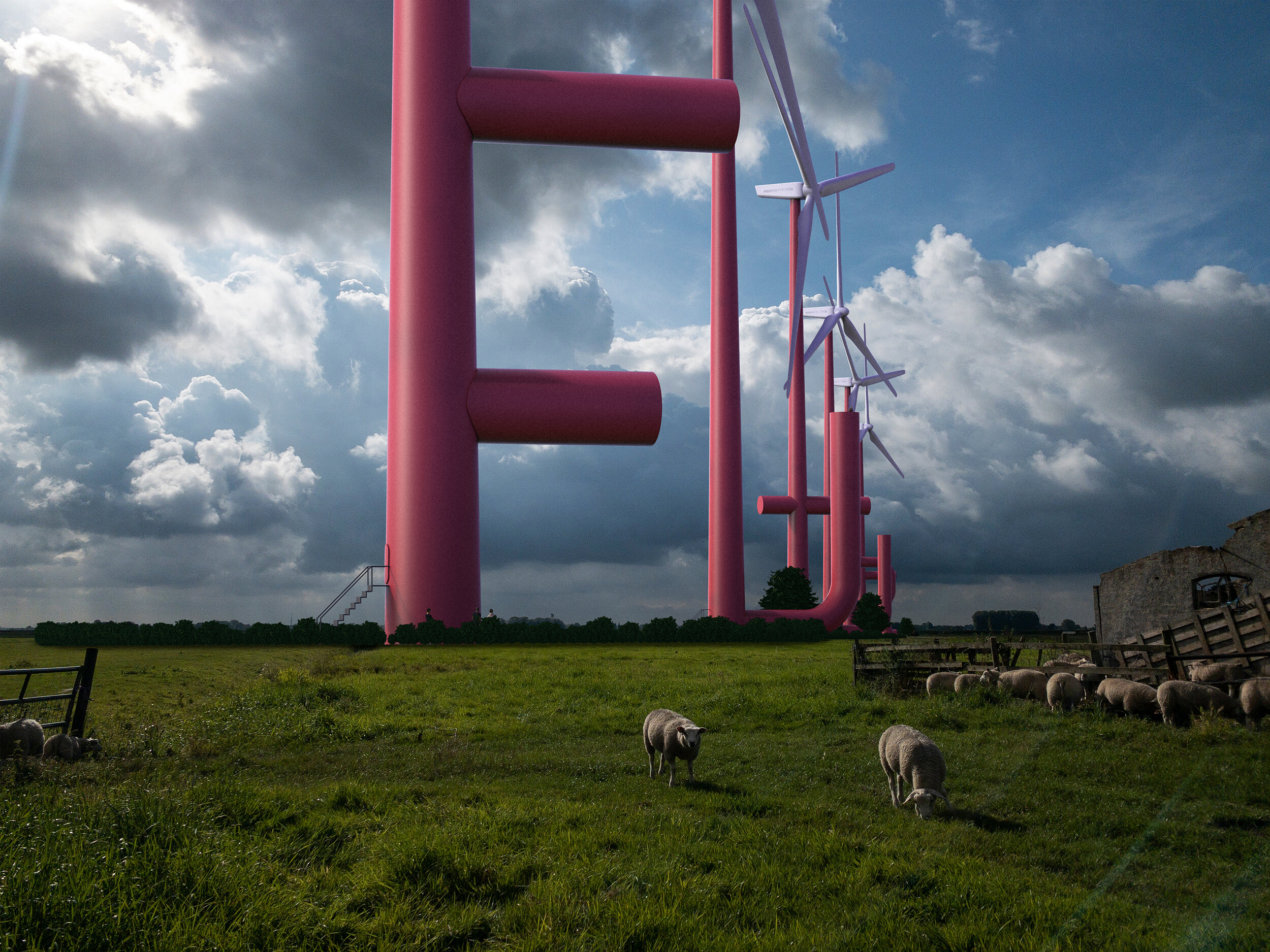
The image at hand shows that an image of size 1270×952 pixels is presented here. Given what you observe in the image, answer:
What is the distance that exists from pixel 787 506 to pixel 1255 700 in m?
39.9

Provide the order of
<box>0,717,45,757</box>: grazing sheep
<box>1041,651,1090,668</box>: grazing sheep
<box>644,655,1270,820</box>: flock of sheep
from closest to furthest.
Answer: <box>644,655,1270,820</box>: flock of sheep, <box>0,717,45,757</box>: grazing sheep, <box>1041,651,1090,668</box>: grazing sheep

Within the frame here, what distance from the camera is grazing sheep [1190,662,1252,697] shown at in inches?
618

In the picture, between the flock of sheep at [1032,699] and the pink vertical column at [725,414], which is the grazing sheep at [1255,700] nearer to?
the flock of sheep at [1032,699]

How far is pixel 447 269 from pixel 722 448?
18.2 metres

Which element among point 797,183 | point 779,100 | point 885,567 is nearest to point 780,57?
point 779,100

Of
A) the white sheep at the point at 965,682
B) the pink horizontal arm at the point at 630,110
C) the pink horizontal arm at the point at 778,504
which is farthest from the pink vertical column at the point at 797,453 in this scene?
the white sheep at the point at 965,682

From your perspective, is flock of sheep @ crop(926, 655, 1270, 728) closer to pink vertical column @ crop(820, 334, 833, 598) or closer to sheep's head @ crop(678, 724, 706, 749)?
sheep's head @ crop(678, 724, 706, 749)

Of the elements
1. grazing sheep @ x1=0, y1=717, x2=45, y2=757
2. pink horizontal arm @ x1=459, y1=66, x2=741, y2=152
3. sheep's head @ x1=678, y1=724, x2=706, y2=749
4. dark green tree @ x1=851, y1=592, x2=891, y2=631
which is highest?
pink horizontal arm @ x1=459, y1=66, x2=741, y2=152

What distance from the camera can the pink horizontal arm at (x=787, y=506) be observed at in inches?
2126

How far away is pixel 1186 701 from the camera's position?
1457 cm

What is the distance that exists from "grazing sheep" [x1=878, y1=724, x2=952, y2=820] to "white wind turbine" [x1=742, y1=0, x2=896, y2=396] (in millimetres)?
30771

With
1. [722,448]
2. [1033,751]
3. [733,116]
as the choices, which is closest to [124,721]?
[1033,751]

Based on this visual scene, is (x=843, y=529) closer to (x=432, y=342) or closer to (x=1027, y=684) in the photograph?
(x=432, y=342)

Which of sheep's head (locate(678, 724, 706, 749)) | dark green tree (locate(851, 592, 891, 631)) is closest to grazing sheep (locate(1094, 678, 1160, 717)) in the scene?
sheep's head (locate(678, 724, 706, 749))
